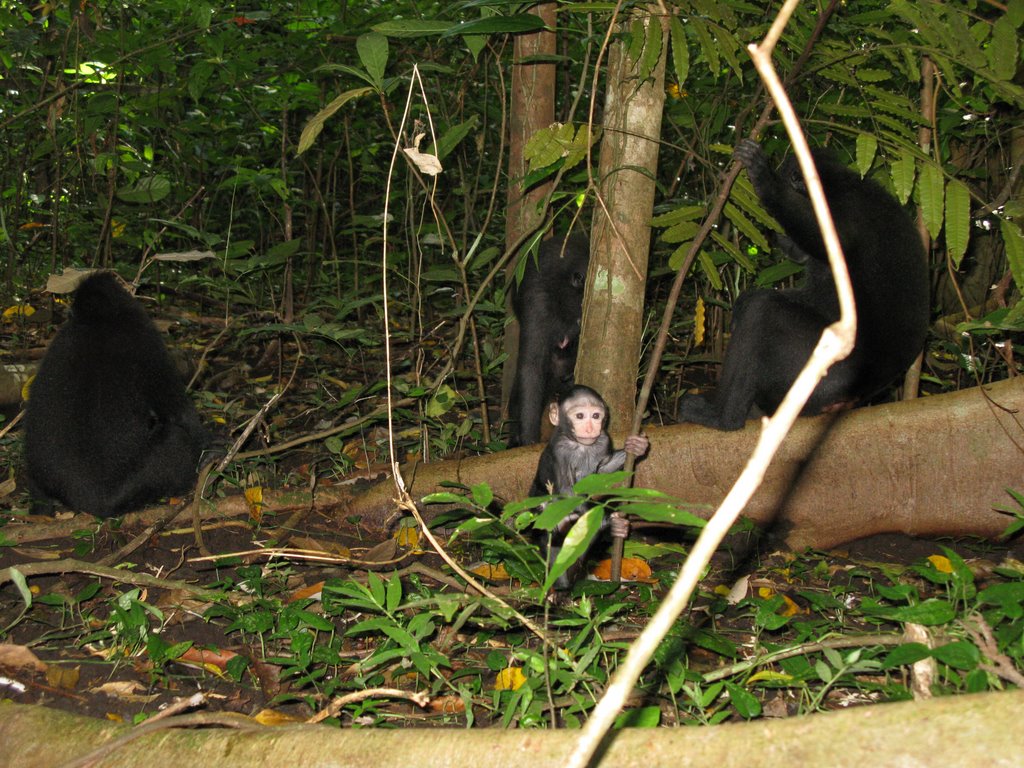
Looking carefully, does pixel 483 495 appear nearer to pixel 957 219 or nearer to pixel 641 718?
pixel 641 718

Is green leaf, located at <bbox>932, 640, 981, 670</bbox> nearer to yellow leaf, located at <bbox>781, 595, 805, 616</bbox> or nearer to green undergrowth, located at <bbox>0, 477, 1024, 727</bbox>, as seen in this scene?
green undergrowth, located at <bbox>0, 477, 1024, 727</bbox>

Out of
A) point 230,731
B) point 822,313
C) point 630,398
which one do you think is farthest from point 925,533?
point 230,731

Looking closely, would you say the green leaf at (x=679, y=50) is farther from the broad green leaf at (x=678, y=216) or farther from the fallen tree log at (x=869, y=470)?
the fallen tree log at (x=869, y=470)

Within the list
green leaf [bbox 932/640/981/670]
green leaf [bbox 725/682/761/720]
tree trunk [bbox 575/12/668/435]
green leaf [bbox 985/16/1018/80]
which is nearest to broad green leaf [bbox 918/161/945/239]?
green leaf [bbox 985/16/1018/80]

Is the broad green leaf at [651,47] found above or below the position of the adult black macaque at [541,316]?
above

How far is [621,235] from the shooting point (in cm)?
396

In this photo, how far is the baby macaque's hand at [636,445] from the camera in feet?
11.8

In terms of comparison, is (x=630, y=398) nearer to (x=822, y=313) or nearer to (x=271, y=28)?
(x=822, y=313)

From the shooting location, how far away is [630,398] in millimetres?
4289

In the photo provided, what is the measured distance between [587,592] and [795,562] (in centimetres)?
128

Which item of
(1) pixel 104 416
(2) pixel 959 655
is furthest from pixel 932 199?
(1) pixel 104 416

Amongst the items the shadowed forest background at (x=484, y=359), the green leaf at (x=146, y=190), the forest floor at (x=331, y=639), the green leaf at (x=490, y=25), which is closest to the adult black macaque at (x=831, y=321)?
the shadowed forest background at (x=484, y=359)

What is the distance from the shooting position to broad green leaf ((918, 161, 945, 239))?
3160 millimetres

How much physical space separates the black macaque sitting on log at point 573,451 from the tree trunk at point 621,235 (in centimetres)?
25
